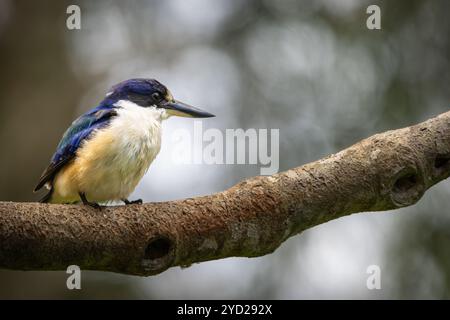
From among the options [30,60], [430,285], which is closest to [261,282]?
[430,285]

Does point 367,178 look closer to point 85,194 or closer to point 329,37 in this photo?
point 85,194

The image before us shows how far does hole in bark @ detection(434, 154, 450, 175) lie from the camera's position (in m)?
3.55

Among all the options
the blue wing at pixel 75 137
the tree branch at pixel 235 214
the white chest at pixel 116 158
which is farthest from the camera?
the blue wing at pixel 75 137

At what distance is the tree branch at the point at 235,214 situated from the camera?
10.2ft

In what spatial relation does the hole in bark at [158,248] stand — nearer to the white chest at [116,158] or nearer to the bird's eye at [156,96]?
the white chest at [116,158]

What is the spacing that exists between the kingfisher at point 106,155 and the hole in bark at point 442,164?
4.93ft

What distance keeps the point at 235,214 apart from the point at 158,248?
1.22 ft

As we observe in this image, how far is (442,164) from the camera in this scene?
3.58 m

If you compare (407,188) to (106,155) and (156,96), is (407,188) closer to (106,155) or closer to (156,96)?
(106,155)

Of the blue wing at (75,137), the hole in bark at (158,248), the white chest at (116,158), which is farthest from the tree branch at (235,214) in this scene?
the blue wing at (75,137)

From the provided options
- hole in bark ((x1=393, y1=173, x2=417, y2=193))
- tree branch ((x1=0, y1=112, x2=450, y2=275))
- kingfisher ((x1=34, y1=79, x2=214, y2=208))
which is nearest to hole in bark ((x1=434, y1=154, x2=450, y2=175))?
tree branch ((x1=0, y1=112, x2=450, y2=275))

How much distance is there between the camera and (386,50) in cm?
770

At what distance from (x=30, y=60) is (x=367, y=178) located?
4947 mm

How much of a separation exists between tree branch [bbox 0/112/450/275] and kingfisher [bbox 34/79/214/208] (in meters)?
0.67
